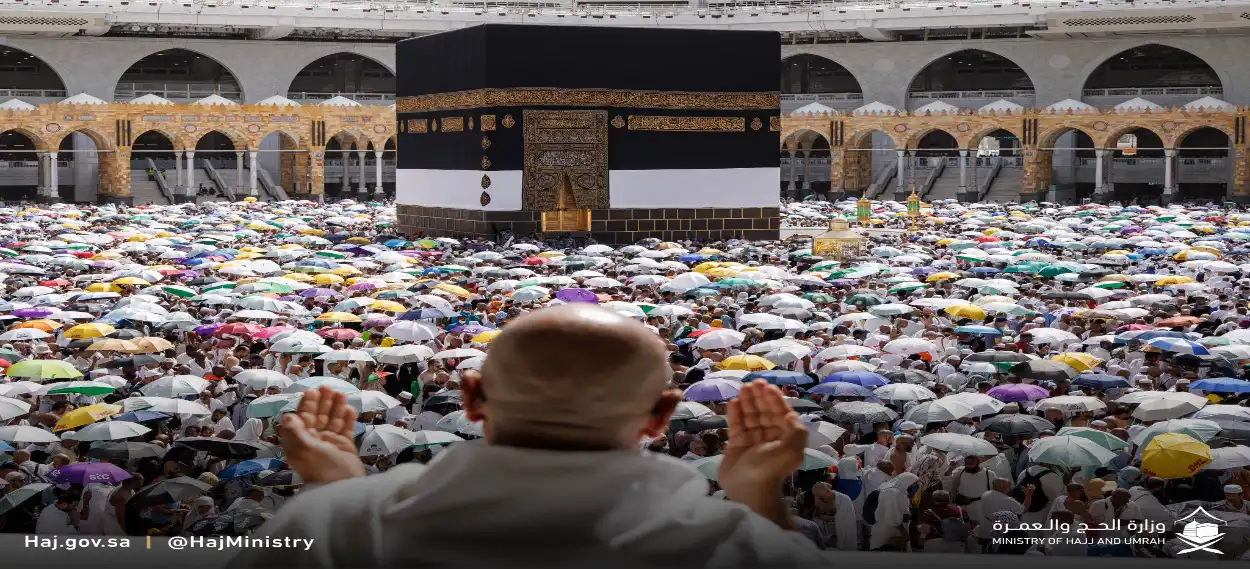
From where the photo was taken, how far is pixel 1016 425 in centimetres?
884

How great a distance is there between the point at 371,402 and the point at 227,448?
1.48 m

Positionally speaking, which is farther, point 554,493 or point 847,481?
point 847,481

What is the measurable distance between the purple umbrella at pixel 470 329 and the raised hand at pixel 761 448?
1126 centimetres

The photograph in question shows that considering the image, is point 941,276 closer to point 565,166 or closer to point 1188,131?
point 565,166

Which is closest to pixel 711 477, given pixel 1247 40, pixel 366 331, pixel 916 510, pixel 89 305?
pixel 916 510

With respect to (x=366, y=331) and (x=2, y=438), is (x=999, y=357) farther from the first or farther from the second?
(x=2, y=438)

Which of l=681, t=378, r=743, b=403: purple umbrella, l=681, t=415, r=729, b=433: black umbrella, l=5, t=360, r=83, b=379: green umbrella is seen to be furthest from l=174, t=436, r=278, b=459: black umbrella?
l=681, t=378, r=743, b=403: purple umbrella

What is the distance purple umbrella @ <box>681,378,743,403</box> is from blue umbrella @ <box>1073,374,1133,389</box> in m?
2.54

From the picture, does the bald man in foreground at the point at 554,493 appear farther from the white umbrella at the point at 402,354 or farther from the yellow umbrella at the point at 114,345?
the yellow umbrella at the point at 114,345

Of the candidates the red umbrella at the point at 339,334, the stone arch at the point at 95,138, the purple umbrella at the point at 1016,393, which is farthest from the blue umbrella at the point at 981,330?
the stone arch at the point at 95,138

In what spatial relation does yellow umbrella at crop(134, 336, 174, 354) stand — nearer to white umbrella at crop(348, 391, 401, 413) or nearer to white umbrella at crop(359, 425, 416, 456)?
white umbrella at crop(348, 391, 401, 413)

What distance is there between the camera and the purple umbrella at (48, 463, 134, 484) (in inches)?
295

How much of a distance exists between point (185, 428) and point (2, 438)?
126 cm

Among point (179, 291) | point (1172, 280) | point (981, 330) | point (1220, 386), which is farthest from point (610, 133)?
point (1220, 386)
